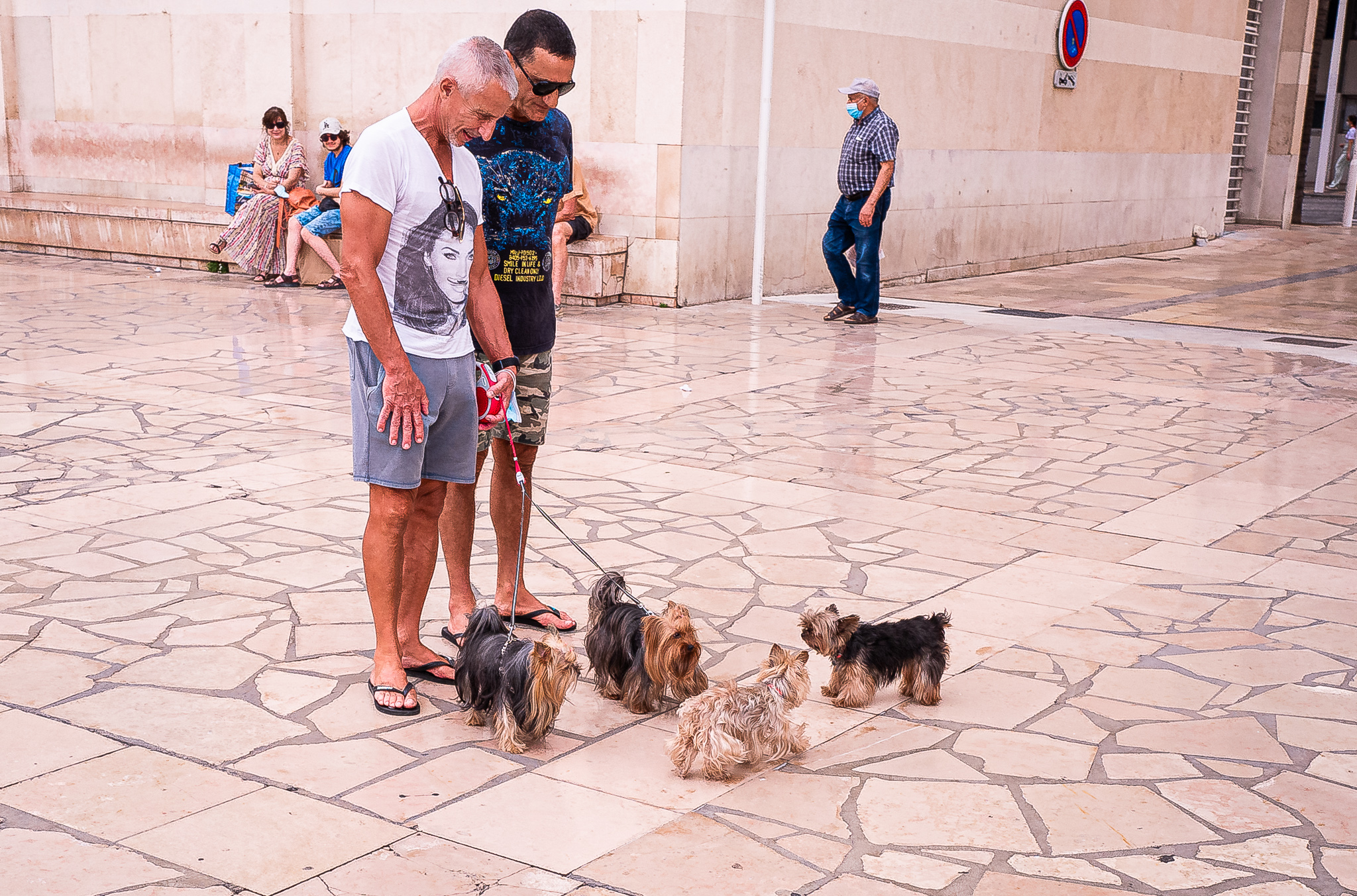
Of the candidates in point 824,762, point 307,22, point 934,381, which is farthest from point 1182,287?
point 824,762

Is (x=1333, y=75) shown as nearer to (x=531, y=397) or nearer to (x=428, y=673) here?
(x=531, y=397)

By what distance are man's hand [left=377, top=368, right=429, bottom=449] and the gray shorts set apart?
18mm

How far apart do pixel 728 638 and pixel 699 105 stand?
8624 millimetres

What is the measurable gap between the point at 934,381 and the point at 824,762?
19.9 feet

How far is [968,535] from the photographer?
586 centimetres

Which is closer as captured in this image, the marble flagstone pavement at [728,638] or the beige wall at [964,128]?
the marble flagstone pavement at [728,638]

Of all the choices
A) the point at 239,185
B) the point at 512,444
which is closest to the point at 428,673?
the point at 512,444

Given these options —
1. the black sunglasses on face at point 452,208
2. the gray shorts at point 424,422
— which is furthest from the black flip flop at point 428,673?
the black sunglasses on face at point 452,208

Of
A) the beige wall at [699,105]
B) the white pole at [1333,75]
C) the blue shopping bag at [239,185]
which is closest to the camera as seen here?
the beige wall at [699,105]

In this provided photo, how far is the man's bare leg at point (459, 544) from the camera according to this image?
4488 millimetres

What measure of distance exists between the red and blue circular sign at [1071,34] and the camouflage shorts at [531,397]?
14.3 meters

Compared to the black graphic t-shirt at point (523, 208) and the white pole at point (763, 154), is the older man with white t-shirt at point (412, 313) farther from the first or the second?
the white pole at point (763, 154)

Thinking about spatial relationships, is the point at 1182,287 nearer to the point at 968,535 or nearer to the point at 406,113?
the point at 968,535

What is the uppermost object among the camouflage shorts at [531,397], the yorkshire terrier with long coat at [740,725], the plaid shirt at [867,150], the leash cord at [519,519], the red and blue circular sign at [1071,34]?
the red and blue circular sign at [1071,34]
